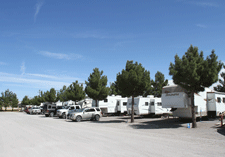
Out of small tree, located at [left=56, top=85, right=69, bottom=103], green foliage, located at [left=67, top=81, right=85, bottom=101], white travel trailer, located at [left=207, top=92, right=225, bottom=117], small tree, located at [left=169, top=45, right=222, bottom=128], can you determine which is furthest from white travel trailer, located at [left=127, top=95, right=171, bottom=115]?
small tree, located at [left=56, top=85, right=69, bottom=103]

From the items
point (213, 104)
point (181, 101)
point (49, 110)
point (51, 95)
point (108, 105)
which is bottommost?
point (49, 110)

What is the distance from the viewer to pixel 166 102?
1969cm

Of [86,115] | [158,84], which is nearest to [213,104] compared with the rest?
[86,115]

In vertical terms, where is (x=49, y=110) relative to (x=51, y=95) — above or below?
below

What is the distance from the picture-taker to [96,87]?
32000 mm

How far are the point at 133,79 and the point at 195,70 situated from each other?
704cm

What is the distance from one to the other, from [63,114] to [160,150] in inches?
951

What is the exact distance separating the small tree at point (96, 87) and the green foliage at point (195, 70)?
16685 mm

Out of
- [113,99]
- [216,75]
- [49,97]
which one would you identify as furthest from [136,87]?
[49,97]

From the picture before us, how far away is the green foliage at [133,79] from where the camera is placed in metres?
21.0

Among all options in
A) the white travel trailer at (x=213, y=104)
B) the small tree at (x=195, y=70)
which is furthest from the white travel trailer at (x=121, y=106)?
the small tree at (x=195, y=70)

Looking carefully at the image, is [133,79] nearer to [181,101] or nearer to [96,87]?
[181,101]

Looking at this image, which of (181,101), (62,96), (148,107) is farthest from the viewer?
(62,96)

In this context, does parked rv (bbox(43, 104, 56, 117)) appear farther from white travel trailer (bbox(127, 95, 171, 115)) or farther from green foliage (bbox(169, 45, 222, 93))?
green foliage (bbox(169, 45, 222, 93))
